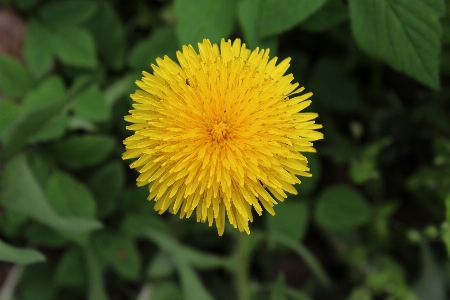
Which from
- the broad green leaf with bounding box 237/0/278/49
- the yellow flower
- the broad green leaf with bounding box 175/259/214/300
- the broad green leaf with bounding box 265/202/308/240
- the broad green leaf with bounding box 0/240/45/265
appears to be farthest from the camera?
the broad green leaf with bounding box 265/202/308/240

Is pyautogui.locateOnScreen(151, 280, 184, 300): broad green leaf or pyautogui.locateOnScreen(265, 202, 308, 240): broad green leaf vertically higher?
pyautogui.locateOnScreen(265, 202, 308, 240): broad green leaf

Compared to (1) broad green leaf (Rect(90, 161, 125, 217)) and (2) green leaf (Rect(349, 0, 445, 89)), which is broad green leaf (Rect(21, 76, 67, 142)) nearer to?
(1) broad green leaf (Rect(90, 161, 125, 217))

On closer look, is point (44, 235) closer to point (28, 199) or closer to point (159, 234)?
point (28, 199)

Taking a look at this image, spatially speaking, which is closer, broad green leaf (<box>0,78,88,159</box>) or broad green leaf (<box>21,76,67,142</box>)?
broad green leaf (<box>0,78,88,159</box>)

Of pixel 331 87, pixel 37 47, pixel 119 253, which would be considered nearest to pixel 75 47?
pixel 37 47

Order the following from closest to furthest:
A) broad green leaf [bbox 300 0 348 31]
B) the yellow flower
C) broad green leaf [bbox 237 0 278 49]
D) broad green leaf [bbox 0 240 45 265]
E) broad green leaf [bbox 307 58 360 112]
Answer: the yellow flower → broad green leaf [bbox 0 240 45 265] → broad green leaf [bbox 237 0 278 49] → broad green leaf [bbox 300 0 348 31] → broad green leaf [bbox 307 58 360 112]

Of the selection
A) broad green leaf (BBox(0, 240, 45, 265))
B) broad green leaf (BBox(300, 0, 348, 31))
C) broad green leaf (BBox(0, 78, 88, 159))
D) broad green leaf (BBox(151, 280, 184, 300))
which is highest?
broad green leaf (BBox(300, 0, 348, 31))

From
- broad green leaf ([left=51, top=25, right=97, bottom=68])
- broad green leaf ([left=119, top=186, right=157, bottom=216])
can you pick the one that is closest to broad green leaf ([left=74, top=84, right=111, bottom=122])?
broad green leaf ([left=51, top=25, right=97, bottom=68])
